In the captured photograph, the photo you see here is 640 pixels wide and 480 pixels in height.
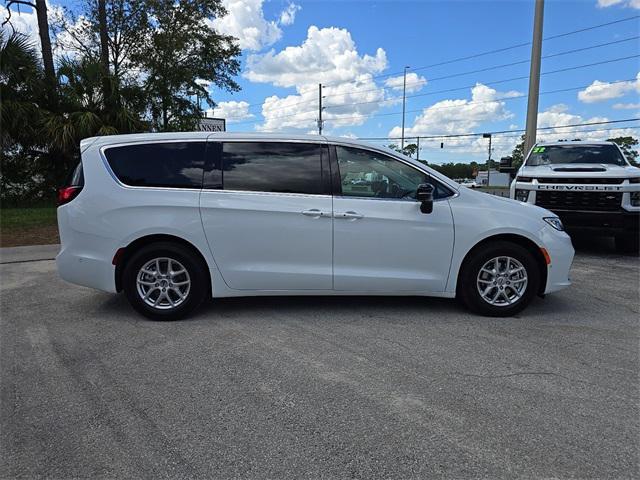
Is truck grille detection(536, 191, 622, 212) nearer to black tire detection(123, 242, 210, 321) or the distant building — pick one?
black tire detection(123, 242, 210, 321)

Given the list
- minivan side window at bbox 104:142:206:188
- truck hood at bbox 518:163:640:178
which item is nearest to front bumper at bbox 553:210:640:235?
truck hood at bbox 518:163:640:178

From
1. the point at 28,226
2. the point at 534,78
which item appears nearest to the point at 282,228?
the point at 28,226

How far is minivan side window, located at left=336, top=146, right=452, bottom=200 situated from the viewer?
15.3ft

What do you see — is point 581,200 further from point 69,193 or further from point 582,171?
point 69,193

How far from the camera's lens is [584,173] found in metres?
7.89

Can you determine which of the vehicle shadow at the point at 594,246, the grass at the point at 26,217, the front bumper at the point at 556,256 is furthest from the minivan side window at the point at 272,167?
the grass at the point at 26,217

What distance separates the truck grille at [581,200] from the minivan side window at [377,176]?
4.39 metres

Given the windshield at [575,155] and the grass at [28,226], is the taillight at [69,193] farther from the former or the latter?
the windshield at [575,155]

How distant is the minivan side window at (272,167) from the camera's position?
461 centimetres

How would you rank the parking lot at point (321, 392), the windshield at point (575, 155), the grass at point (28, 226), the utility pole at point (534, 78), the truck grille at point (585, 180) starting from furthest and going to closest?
the utility pole at point (534, 78)
the grass at point (28, 226)
the windshield at point (575, 155)
the truck grille at point (585, 180)
the parking lot at point (321, 392)

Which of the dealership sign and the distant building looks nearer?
the dealership sign

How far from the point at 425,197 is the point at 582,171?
5.03m

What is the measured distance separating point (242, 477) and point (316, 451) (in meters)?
0.42

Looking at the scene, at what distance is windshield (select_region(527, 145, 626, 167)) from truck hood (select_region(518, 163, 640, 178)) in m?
0.38
